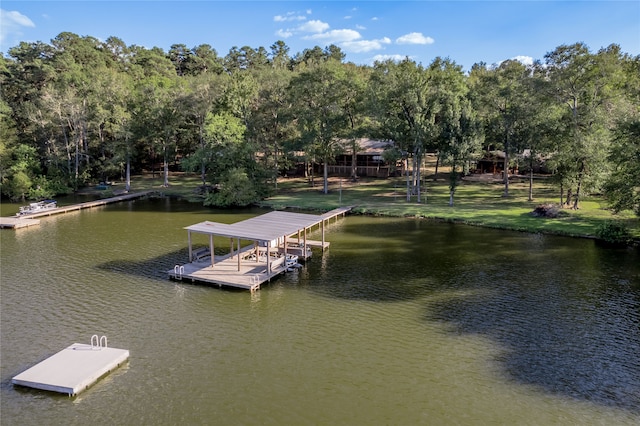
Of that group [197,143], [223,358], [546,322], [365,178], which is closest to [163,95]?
[197,143]

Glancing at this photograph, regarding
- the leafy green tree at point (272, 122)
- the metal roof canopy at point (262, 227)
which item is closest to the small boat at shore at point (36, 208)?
the leafy green tree at point (272, 122)

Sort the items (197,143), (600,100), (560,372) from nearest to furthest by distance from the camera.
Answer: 1. (560,372)
2. (600,100)
3. (197,143)

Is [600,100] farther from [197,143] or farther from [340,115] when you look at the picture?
[197,143]

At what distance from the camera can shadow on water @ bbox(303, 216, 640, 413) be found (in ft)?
54.9

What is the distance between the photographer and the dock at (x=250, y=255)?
25.3 meters

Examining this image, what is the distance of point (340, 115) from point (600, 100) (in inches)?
997

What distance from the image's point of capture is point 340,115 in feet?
166

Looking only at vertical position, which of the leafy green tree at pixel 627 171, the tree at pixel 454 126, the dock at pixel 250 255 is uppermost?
the tree at pixel 454 126

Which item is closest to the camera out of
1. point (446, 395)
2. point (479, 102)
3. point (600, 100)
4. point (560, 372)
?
point (446, 395)

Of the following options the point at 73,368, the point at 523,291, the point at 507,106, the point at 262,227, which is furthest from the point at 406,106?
the point at 73,368

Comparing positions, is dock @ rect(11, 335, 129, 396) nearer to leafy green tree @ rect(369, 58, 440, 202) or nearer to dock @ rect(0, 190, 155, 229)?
dock @ rect(0, 190, 155, 229)

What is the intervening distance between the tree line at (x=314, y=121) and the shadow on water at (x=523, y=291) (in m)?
8.23

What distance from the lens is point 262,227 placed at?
28.2 meters

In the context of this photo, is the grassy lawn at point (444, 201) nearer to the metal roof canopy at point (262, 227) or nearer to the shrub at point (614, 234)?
the shrub at point (614, 234)
